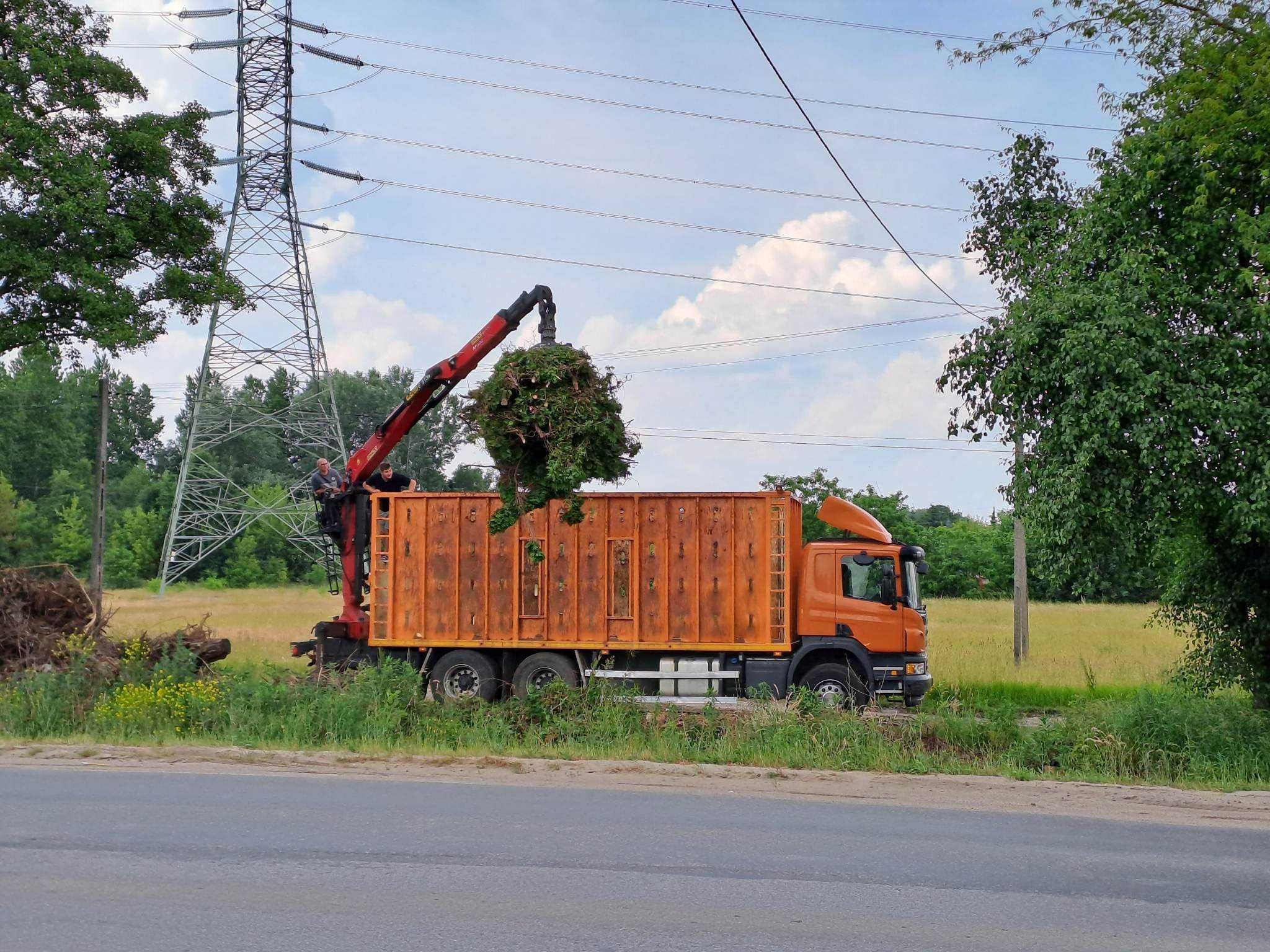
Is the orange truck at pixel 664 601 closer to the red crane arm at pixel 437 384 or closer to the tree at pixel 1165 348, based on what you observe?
the red crane arm at pixel 437 384

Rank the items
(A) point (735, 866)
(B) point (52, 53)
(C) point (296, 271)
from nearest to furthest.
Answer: (A) point (735, 866)
(B) point (52, 53)
(C) point (296, 271)

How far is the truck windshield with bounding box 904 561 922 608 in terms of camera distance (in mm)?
16188

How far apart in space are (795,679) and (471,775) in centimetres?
647

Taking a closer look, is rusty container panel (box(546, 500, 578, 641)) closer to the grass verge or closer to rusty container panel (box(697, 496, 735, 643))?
rusty container panel (box(697, 496, 735, 643))

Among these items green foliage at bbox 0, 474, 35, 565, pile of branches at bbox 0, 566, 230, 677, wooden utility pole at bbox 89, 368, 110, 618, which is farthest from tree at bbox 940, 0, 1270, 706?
green foliage at bbox 0, 474, 35, 565

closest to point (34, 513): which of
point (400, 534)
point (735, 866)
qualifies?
point (400, 534)

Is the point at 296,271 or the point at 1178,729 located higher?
the point at 296,271

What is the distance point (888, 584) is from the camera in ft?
52.7

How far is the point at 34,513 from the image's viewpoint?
6975 centimetres

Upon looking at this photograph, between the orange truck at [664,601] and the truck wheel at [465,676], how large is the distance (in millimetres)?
26

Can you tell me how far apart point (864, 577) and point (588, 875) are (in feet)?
33.1

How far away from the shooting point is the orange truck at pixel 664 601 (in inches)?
621

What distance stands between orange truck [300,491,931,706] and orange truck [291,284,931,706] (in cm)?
2

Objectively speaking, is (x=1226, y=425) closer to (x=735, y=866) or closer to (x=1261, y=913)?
(x=1261, y=913)
